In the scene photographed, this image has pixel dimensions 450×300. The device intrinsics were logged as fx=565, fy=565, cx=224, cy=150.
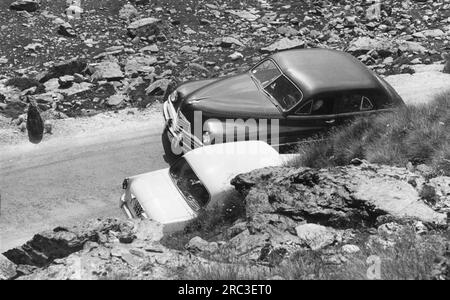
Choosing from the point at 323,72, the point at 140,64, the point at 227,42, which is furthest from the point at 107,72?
the point at 323,72

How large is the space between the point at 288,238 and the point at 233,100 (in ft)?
13.0

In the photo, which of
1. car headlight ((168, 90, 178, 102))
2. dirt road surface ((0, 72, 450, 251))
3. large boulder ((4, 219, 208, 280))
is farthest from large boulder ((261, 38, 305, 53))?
large boulder ((4, 219, 208, 280))

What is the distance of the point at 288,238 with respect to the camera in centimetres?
668

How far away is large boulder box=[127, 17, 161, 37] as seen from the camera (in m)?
15.7

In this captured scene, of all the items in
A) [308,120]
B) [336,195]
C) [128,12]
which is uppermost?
[336,195]

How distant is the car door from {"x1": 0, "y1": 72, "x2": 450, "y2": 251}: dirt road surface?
259 centimetres

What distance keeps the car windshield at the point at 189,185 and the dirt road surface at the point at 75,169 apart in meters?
1.58

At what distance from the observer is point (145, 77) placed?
13.7 m

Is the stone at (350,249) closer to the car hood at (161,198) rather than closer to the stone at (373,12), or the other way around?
the car hood at (161,198)

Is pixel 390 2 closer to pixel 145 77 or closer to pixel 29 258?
pixel 145 77

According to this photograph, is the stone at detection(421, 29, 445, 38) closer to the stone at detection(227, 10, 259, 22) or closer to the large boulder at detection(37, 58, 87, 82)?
the stone at detection(227, 10, 259, 22)

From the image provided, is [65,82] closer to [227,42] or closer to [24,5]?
[24,5]

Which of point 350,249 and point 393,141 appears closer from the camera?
point 350,249

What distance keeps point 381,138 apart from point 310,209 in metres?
2.49
